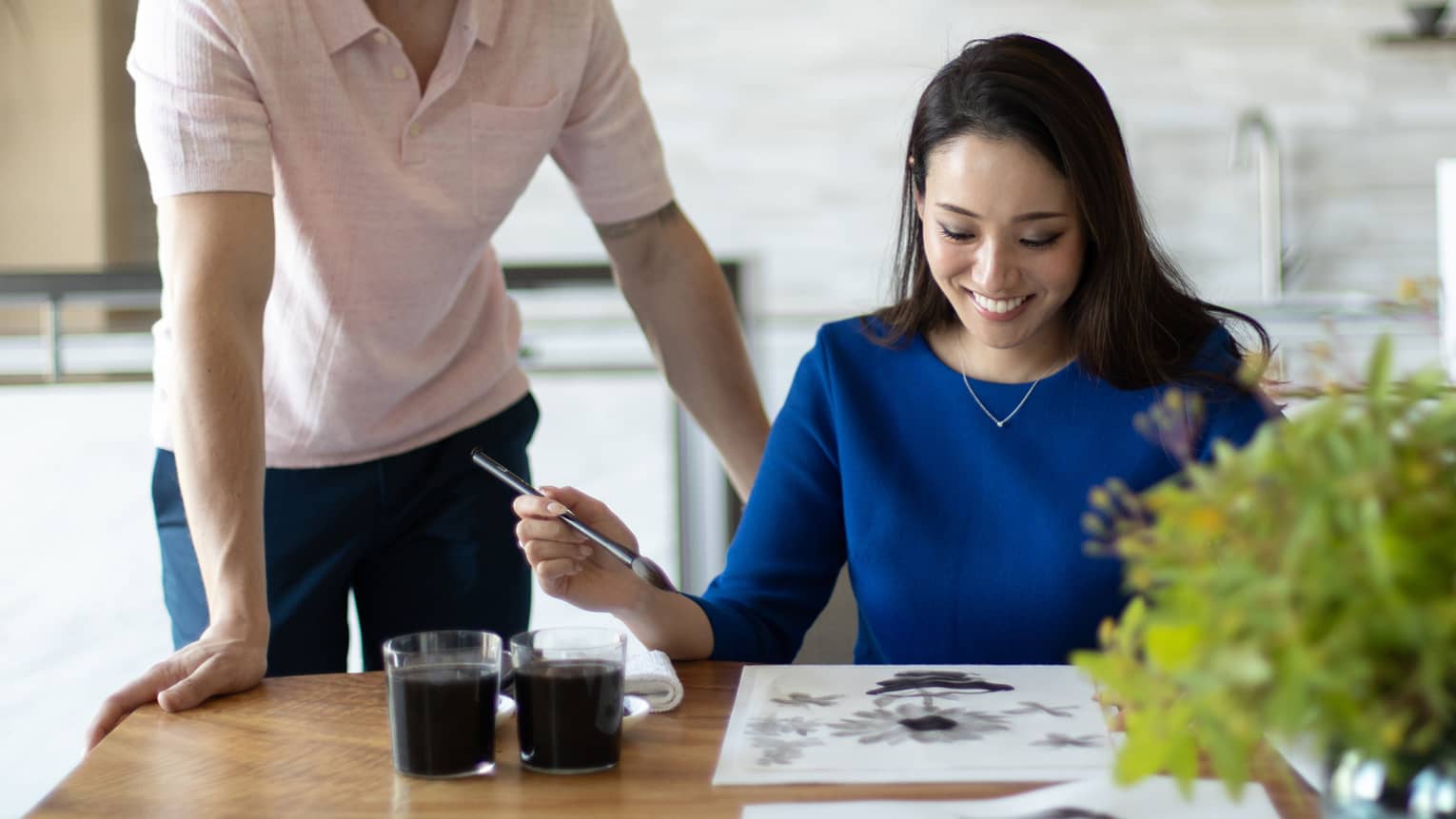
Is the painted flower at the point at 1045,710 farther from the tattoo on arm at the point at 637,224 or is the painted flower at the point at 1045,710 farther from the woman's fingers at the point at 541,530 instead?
the tattoo on arm at the point at 637,224

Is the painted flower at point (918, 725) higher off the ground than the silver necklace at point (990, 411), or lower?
lower

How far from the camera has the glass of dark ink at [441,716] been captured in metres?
0.99

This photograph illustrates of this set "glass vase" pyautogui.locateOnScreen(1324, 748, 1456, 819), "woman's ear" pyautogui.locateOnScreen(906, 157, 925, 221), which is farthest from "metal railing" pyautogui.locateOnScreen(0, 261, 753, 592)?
"glass vase" pyautogui.locateOnScreen(1324, 748, 1456, 819)

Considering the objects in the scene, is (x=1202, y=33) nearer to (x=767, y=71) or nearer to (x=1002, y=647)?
(x=767, y=71)

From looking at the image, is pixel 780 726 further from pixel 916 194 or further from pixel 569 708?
pixel 916 194

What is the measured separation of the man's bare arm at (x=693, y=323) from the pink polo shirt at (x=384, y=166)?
68 mm

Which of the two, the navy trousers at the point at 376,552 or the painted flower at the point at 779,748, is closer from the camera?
the painted flower at the point at 779,748

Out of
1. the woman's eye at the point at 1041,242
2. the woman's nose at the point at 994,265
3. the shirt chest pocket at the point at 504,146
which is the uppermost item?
the shirt chest pocket at the point at 504,146

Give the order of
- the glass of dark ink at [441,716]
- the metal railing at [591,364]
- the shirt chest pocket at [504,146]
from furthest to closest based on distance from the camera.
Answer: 1. the metal railing at [591,364]
2. the shirt chest pocket at [504,146]
3. the glass of dark ink at [441,716]

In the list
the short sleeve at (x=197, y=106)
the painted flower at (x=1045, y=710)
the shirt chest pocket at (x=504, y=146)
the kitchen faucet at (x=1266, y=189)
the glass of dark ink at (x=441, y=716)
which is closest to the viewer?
the glass of dark ink at (x=441, y=716)

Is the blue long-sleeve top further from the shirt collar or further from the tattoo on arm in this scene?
the shirt collar

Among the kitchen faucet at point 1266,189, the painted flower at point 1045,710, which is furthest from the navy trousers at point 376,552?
the kitchen faucet at point 1266,189

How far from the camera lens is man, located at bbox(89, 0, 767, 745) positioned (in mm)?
1438

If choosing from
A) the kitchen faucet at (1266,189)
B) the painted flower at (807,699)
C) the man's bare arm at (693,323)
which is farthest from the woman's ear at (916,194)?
the kitchen faucet at (1266,189)
